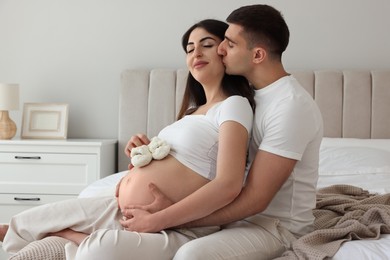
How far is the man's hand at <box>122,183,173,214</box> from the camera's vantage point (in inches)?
59.3

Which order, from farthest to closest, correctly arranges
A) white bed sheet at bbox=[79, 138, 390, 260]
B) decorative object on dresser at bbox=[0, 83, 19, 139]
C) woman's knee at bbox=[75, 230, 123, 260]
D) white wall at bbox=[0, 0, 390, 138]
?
white wall at bbox=[0, 0, 390, 138], decorative object on dresser at bbox=[0, 83, 19, 139], white bed sheet at bbox=[79, 138, 390, 260], woman's knee at bbox=[75, 230, 123, 260]

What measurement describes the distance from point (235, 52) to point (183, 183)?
0.40 meters

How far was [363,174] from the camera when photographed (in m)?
2.68

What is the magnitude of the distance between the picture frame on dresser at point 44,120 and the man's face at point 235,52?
6.59 feet

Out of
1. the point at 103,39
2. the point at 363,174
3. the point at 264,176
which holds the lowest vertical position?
the point at 363,174

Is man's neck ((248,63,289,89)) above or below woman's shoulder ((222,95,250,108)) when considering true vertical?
above

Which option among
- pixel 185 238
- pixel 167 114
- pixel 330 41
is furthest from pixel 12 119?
pixel 185 238

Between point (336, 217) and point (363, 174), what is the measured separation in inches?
39.7

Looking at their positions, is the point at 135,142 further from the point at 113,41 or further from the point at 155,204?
the point at 113,41

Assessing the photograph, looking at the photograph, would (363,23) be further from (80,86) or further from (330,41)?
(80,86)

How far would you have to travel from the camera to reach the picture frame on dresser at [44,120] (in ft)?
11.5

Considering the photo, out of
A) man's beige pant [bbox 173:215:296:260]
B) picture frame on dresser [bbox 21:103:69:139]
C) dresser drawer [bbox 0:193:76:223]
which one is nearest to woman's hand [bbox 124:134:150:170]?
man's beige pant [bbox 173:215:296:260]

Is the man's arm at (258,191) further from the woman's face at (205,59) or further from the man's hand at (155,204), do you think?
the woman's face at (205,59)

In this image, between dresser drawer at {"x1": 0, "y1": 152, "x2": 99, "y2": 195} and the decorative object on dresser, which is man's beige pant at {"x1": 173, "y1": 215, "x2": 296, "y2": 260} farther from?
the decorative object on dresser
